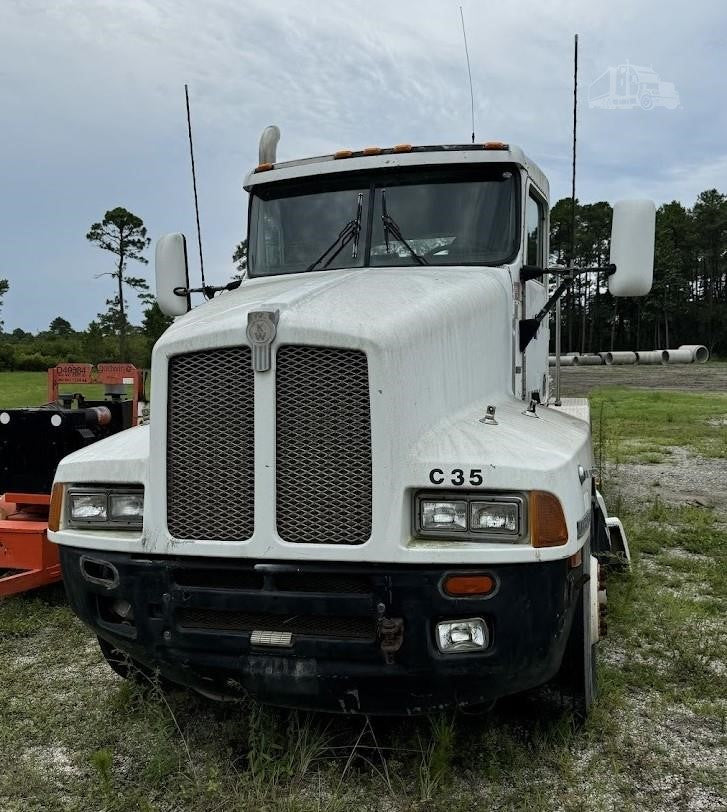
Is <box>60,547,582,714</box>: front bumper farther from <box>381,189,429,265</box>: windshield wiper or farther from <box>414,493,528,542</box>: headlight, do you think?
<box>381,189,429,265</box>: windshield wiper

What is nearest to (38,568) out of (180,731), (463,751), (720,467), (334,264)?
(180,731)

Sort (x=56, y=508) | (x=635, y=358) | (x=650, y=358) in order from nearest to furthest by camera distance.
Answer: (x=56, y=508) < (x=635, y=358) < (x=650, y=358)

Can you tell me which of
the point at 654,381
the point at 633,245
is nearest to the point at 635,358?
the point at 654,381

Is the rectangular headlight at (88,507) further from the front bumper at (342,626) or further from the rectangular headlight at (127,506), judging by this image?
the front bumper at (342,626)

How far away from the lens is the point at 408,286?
3781 mm

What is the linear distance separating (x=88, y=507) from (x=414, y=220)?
2431 mm

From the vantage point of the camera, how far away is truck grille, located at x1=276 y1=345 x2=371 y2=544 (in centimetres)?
298

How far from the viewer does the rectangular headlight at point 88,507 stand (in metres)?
3.39

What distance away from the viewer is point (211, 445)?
10.3 feet

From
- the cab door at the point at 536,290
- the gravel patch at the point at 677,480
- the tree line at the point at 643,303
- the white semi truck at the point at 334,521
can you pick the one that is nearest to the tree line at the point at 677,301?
the tree line at the point at 643,303

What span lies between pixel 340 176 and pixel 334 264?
617 mm

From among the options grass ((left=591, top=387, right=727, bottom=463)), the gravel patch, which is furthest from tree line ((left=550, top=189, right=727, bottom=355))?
the gravel patch

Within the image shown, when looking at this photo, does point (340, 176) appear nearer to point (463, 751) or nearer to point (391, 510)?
point (391, 510)

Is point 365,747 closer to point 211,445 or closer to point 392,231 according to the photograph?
point 211,445
